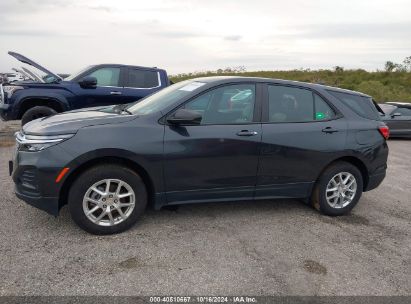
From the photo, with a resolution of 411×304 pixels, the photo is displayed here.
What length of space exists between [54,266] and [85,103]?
5.89 metres

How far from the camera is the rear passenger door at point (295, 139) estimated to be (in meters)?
4.58

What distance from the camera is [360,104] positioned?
5242 millimetres

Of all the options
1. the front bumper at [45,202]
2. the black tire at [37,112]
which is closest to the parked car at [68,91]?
the black tire at [37,112]

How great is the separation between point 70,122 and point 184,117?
114cm

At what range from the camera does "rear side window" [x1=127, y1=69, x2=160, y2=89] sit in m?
9.23

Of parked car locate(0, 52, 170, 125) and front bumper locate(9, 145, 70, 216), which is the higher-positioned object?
parked car locate(0, 52, 170, 125)

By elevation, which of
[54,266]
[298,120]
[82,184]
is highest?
[298,120]

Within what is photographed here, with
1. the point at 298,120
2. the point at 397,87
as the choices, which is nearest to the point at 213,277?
the point at 298,120

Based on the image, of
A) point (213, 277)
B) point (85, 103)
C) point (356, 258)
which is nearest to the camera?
point (213, 277)

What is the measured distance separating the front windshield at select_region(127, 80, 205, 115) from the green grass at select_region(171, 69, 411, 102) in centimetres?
2355

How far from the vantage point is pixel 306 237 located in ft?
14.1

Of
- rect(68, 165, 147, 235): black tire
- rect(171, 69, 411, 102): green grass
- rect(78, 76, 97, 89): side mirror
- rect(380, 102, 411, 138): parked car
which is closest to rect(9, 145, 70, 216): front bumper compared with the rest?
rect(68, 165, 147, 235): black tire

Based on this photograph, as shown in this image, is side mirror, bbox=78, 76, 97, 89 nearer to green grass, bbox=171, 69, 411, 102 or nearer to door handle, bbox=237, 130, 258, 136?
door handle, bbox=237, 130, 258, 136

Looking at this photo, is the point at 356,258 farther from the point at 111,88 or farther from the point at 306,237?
the point at 111,88
